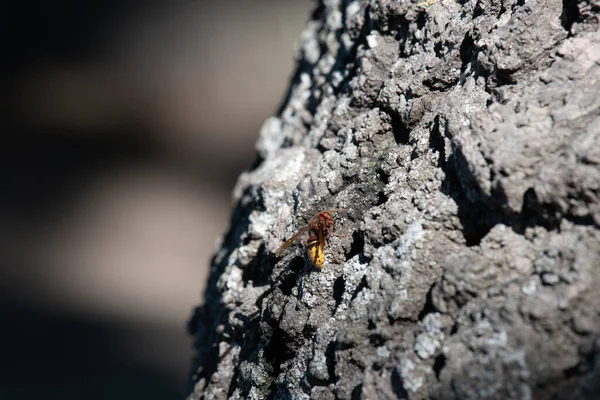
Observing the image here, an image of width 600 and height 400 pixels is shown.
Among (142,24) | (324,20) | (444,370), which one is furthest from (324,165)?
(142,24)

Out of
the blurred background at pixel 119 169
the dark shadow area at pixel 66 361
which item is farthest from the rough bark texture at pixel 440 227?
the blurred background at pixel 119 169

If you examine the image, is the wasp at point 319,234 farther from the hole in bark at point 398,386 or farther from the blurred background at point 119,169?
the blurred background at point 119,169

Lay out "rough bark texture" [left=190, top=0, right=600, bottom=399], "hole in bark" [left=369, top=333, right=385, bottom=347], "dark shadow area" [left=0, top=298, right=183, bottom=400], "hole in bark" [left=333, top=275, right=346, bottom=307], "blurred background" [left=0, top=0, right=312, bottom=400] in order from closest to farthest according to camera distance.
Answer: "rough bark texture" [left=190, top=0, right=600, bottom=399] < "hole in bark" [left=369, top=333, right=385, bottom=347] < "hole in bark" [left=333, top=275, right=346, bottom=307] < "dark shadow area" [left=0, top=298, right=183, bottom=400] < "blurred background" [left=0, top=0, right=312, bottom=400]

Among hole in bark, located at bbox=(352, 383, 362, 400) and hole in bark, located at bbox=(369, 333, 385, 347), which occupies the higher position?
hole in bark, located at bbox=(369, 333, 385, 347)

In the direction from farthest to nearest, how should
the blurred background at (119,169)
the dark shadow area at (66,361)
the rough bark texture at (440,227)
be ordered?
the blurred background at (119,169) < the dark shadow area at (66,361) < the rough bark texture at (440,227)

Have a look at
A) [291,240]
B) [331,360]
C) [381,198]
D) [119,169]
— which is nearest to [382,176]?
[381,198]

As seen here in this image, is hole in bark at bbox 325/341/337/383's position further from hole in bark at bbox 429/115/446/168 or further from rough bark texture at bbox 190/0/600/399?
hole in bark at bbox 429/115/446/168

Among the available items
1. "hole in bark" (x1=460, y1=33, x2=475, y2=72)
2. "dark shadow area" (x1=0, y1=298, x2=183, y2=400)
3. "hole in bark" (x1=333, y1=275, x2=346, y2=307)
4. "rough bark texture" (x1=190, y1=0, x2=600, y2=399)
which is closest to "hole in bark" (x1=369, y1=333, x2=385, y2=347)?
"rough bark texture" (x1=190, y1=0, x2=600, y2=399)

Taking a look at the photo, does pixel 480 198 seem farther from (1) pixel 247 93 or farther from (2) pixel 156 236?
(1) pixel 247 93
